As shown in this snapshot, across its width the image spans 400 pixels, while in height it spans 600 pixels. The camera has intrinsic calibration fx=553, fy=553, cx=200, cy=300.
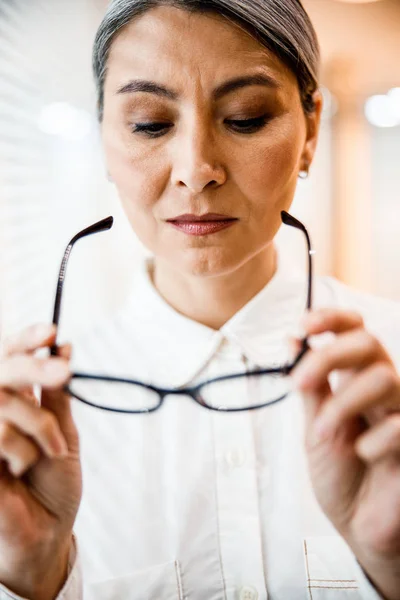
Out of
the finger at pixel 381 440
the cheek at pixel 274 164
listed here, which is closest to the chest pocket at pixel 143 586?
the finger at pixel 381 440

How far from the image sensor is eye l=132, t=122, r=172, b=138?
1.38ft

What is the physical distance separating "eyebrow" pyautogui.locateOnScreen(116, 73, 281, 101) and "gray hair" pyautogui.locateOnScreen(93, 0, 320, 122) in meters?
0.03

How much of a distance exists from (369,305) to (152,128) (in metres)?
Result: 0.25

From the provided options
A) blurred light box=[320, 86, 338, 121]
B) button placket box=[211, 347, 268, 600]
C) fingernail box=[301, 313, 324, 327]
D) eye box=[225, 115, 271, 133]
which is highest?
blurred light box=[320, 86, 338, 121]

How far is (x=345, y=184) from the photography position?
19.0 inches

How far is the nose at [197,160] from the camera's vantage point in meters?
0.40

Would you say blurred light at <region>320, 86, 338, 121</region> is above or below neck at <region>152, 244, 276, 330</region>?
above

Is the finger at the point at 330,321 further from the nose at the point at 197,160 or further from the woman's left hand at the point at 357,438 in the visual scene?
the nose at the point at 197,160

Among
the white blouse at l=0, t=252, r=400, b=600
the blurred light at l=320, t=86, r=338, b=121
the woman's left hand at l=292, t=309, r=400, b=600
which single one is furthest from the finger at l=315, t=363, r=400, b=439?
the blurred light at l=320, t=86, r=338, b=121

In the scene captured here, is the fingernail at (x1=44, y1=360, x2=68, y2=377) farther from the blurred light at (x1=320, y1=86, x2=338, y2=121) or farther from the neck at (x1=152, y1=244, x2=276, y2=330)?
the blurred light at (x1=320, y1=86, x2=338, y2=121)

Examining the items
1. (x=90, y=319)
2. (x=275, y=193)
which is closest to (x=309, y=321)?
(x=275, y=193)

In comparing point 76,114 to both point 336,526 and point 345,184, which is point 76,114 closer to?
point 345,184

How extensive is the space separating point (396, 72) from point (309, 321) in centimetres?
28

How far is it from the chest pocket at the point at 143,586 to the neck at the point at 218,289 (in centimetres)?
22
